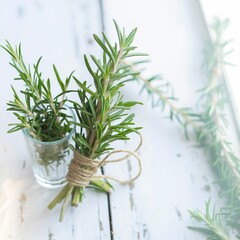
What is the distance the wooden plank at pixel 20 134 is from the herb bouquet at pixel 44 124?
2.0 inches

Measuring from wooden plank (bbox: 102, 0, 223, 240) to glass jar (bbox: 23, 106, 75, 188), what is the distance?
95 millimetres

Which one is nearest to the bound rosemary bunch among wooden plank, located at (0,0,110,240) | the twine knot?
the twine knot

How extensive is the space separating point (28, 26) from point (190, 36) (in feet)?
1.16

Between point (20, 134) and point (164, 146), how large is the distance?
0.87 ft

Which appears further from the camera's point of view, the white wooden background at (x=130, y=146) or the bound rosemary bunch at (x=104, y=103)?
the white wooden background at (x=130, y=146)

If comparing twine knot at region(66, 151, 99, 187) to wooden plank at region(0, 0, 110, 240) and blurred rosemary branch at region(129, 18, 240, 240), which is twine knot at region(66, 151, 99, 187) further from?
blurred rosemary branch at region(129, 18, 240, 240)

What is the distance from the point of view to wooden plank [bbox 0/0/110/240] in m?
0.75

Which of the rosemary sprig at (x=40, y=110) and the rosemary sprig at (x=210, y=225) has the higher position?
the rosemary sprig at (x=40, y=110)

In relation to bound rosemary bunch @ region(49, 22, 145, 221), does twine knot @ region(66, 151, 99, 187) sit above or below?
below

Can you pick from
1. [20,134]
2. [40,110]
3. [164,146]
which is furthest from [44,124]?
[164,146]

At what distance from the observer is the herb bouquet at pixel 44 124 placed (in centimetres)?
68

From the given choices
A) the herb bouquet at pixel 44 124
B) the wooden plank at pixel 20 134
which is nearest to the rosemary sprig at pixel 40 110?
the herb bouquet at pixel 44 124

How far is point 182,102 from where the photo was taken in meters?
0.92

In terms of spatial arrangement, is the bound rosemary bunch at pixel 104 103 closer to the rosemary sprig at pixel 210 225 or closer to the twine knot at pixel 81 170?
the twine knot at pixel 81 170
